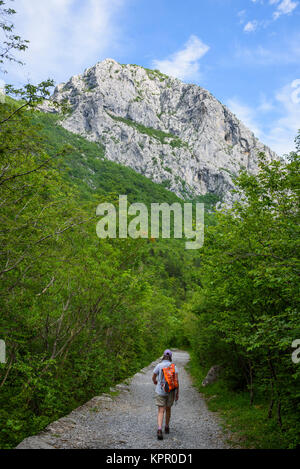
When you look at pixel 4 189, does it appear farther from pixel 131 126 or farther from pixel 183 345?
pixel 131 126

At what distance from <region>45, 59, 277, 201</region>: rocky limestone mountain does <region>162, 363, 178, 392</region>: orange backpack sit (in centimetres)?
14930

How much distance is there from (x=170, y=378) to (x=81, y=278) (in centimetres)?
402

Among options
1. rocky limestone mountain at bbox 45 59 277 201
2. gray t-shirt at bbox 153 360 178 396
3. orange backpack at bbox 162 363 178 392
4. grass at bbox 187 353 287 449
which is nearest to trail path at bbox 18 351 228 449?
grass at bbox 187 353 287 449

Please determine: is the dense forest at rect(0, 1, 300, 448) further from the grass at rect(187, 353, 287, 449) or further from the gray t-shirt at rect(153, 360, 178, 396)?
the gray t-shirt at rect(153, 360, 178, 396)

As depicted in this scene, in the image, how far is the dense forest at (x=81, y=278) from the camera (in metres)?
5.46

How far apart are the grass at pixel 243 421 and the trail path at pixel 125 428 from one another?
0.35 metres

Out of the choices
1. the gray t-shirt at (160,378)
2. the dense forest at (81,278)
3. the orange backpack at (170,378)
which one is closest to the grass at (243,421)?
the dense forest at (81,278)

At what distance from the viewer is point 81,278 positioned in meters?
9.73

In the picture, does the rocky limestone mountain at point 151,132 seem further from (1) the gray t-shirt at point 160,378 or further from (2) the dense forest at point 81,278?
(1) the gray t-shirt at point 160,378

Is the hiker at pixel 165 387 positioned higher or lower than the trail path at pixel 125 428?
higher

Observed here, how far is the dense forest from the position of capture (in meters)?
5.46

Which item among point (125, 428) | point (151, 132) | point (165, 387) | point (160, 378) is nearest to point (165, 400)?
point (165, 387)

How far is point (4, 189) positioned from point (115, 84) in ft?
651
